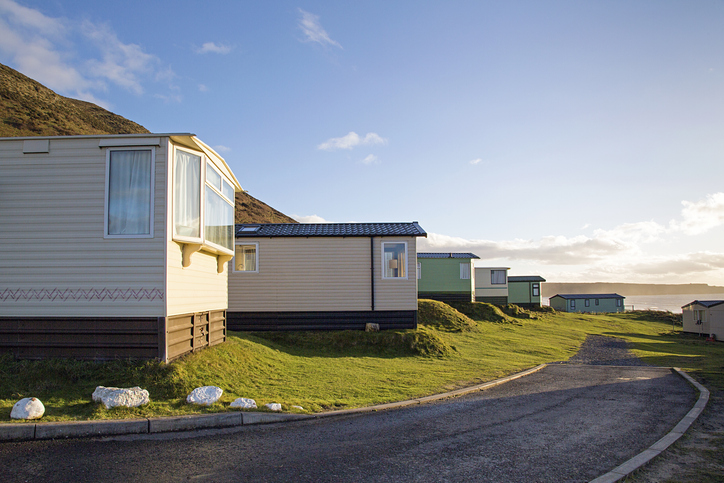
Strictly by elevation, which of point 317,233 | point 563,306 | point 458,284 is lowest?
point 563,306

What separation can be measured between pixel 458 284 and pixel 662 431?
82.8ft

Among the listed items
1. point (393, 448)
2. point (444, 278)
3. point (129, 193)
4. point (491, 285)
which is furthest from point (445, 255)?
point (393, 448)

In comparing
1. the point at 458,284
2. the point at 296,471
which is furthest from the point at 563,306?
the point at 296,471

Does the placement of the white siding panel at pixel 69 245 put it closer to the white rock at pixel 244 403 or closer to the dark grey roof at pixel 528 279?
the white rock at pixel 244 403

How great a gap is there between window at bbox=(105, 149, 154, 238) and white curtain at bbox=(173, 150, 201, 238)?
455 millimetres

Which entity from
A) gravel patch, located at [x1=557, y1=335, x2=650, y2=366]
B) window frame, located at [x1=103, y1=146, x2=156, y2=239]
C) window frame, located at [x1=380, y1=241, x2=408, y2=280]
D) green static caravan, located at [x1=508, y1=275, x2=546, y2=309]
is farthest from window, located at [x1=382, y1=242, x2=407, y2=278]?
A: green static caravan, located at [x1=508, y1=275, x2=546, y2=309]

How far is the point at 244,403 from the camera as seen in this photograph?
6547 millimetres

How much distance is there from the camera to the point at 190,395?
671 cm

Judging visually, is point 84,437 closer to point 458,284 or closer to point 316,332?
point 316,332

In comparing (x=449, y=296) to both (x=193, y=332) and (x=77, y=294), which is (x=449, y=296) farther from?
(x=77, y=294)

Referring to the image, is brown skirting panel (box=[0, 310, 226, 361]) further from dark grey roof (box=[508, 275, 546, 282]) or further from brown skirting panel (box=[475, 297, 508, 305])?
dark grey roof (box=[508, 275, 546, 282])

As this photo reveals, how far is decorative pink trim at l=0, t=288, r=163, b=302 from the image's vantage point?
7.82 metres

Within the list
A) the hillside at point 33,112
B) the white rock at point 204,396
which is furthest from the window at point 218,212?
the hillside at point 33,112

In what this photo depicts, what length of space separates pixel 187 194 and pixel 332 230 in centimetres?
820
